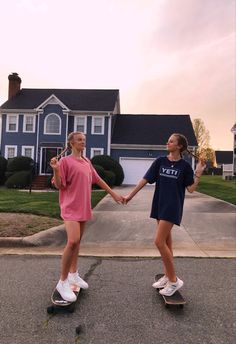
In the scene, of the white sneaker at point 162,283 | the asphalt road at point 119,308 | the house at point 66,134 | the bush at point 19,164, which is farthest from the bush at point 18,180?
the white sneaker at point 162,283

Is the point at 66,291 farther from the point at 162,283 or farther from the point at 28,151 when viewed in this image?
the point at 28,151

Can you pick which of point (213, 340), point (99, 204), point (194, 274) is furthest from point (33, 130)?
point (213, 340)

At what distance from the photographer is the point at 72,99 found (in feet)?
100

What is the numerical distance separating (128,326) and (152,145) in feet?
83.9

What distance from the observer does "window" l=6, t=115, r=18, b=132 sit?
2925cm

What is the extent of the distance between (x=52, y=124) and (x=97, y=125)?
144 inches

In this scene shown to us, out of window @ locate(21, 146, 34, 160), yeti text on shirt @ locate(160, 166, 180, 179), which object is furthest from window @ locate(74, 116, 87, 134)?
yeti text on shirt @ locate(160, 166, 180, 179)

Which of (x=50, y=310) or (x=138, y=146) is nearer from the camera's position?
(x=50, y=310)

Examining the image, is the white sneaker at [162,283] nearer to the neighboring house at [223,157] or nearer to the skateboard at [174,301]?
the skateboard at [174,301]

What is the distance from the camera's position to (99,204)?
1274cm

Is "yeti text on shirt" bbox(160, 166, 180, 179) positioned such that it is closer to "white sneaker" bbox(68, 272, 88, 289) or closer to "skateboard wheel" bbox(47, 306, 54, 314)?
"white sneaker" bbox(68, 272, 88, 289)

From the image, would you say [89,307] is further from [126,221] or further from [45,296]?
[126,221]

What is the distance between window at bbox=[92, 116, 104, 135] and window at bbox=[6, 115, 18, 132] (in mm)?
6403

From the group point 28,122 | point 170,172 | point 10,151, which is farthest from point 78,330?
point 10,151
